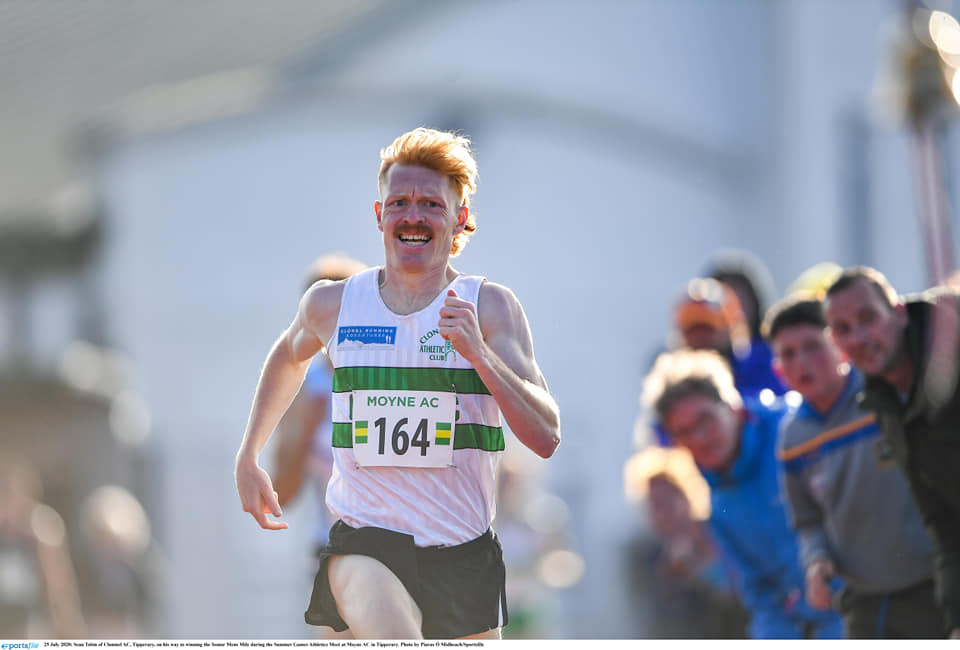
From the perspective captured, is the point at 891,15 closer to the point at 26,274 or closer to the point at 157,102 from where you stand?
the point at 157,102

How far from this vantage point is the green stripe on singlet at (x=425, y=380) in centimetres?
324

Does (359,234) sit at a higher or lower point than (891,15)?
lower

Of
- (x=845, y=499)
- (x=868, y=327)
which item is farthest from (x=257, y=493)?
(x=845, y=499)

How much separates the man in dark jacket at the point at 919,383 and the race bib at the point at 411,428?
4.35 ft

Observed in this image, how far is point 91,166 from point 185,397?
4281 millimetres

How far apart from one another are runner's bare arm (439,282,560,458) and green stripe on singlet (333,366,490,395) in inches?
3.7

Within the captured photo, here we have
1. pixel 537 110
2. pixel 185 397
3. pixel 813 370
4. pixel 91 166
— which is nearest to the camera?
pixel 813 370

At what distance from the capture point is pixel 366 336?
3303 millimetres

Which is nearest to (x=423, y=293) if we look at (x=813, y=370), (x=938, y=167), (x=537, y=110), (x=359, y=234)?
(x=813, y=370)

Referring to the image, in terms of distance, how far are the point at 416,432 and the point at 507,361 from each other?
271 mm

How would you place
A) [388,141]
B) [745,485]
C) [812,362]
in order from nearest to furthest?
1. [812,362]
2. [745,485]
3. [388,141]

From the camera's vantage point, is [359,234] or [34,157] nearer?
[359,234]

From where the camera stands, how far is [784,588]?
4910mm

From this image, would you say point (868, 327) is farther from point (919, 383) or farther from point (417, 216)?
point (417, 216)
